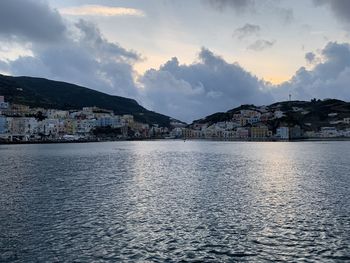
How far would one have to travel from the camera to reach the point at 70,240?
20766 mm

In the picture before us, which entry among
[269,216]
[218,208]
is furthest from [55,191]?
[269,216]

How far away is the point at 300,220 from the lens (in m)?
25.3

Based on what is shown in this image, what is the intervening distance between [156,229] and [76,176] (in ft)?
99.6

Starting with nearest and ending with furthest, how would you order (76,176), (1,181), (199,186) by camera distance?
(199,186) < (1,181) < (76,176)

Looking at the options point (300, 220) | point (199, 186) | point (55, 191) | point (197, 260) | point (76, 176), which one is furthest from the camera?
point (76, 176)

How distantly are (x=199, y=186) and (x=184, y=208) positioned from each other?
40.3ft

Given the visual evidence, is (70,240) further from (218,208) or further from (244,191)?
(244,191)

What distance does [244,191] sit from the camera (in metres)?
38.5

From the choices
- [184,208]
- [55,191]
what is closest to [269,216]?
[184,208]

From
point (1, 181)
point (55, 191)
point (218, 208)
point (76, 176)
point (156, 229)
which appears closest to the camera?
point (156, 229)

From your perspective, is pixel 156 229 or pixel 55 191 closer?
pixel 156 229

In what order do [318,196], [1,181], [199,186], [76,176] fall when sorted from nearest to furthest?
[318,196], [199,186], [1,181], [76,176]

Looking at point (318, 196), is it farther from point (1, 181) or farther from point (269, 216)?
point (1, 181)

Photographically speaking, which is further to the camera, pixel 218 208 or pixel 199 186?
pixel 199 186
